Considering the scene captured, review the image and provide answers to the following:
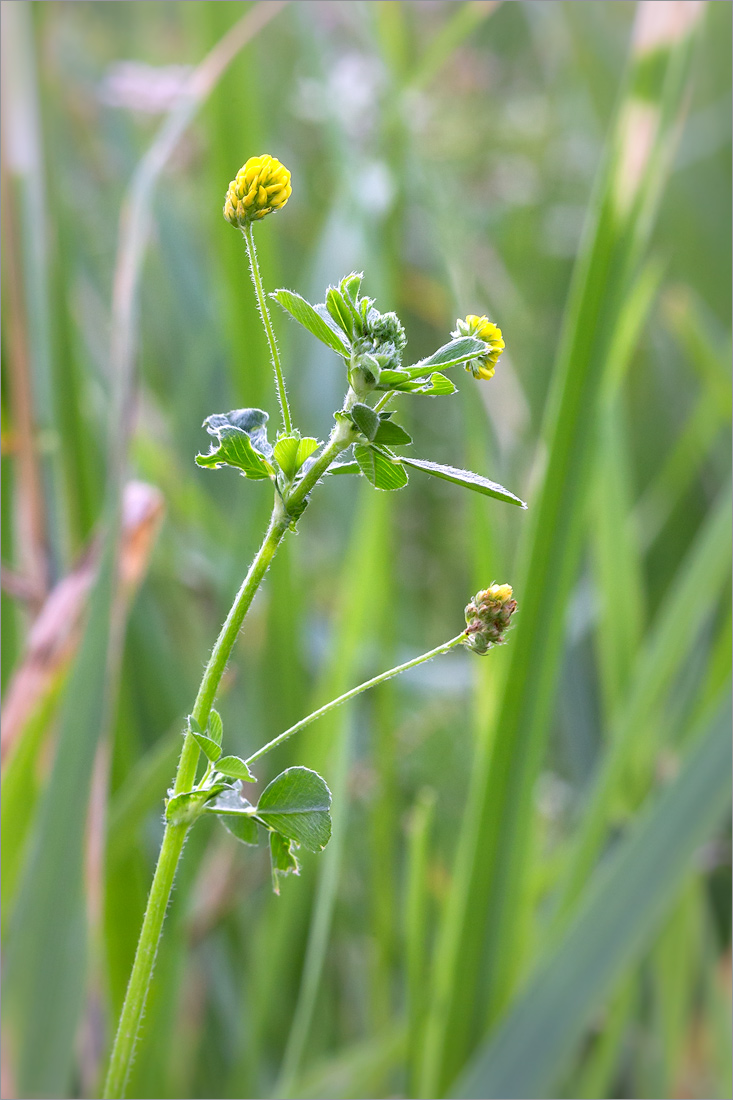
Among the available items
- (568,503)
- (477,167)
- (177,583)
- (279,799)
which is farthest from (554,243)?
(279,799)

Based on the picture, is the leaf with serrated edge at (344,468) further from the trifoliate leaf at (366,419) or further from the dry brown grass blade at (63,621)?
the dry brown grass blade at (63,621)

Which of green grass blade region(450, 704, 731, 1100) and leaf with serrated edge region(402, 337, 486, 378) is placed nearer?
leaf with serrated edge region(402, 337, 486, 378)

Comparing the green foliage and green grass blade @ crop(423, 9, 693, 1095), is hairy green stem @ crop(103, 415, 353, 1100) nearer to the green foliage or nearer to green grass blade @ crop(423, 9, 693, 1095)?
the green foliage

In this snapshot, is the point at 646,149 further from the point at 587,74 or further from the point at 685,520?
the point at 587,74

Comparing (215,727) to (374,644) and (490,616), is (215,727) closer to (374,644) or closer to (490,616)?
(490,616)

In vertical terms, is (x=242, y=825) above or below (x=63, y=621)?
below

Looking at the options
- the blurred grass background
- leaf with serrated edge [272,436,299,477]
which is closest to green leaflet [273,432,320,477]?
leaf with serrated edge [272,436,299,477]

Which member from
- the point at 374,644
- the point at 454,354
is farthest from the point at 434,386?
the point at 374,644

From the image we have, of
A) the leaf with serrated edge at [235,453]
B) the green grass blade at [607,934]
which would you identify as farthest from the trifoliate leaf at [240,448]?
the green grass blade at [607,934]
